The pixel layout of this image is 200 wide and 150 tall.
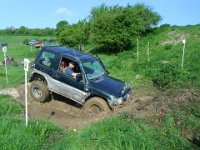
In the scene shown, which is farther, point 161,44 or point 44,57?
point 161,44

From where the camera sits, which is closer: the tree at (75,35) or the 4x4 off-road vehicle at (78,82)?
the 4x4 off-road vehicle at (78,82)

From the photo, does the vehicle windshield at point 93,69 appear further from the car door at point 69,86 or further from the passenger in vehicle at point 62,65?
the passenger in vehicle at point 62,65

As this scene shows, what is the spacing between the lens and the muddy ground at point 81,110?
37.7 feet

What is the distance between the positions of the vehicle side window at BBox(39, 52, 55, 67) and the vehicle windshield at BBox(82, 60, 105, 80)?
1.27 meters

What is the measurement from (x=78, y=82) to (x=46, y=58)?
68.6 inches

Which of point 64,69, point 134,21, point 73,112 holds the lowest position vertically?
point 73,112

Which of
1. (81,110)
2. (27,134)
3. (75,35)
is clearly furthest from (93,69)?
(75,35)

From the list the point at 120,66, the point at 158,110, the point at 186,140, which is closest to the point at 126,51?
the point at 120,66

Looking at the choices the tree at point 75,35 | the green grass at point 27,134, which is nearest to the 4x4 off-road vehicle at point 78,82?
the green grass at point 27,134

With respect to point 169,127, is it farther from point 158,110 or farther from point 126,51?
point 126,51

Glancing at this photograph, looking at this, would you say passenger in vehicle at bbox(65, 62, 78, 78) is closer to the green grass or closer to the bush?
the green grass

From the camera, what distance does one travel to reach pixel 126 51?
3450 cm

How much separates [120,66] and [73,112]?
430 inches

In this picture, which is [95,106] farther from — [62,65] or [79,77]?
[62,65]
